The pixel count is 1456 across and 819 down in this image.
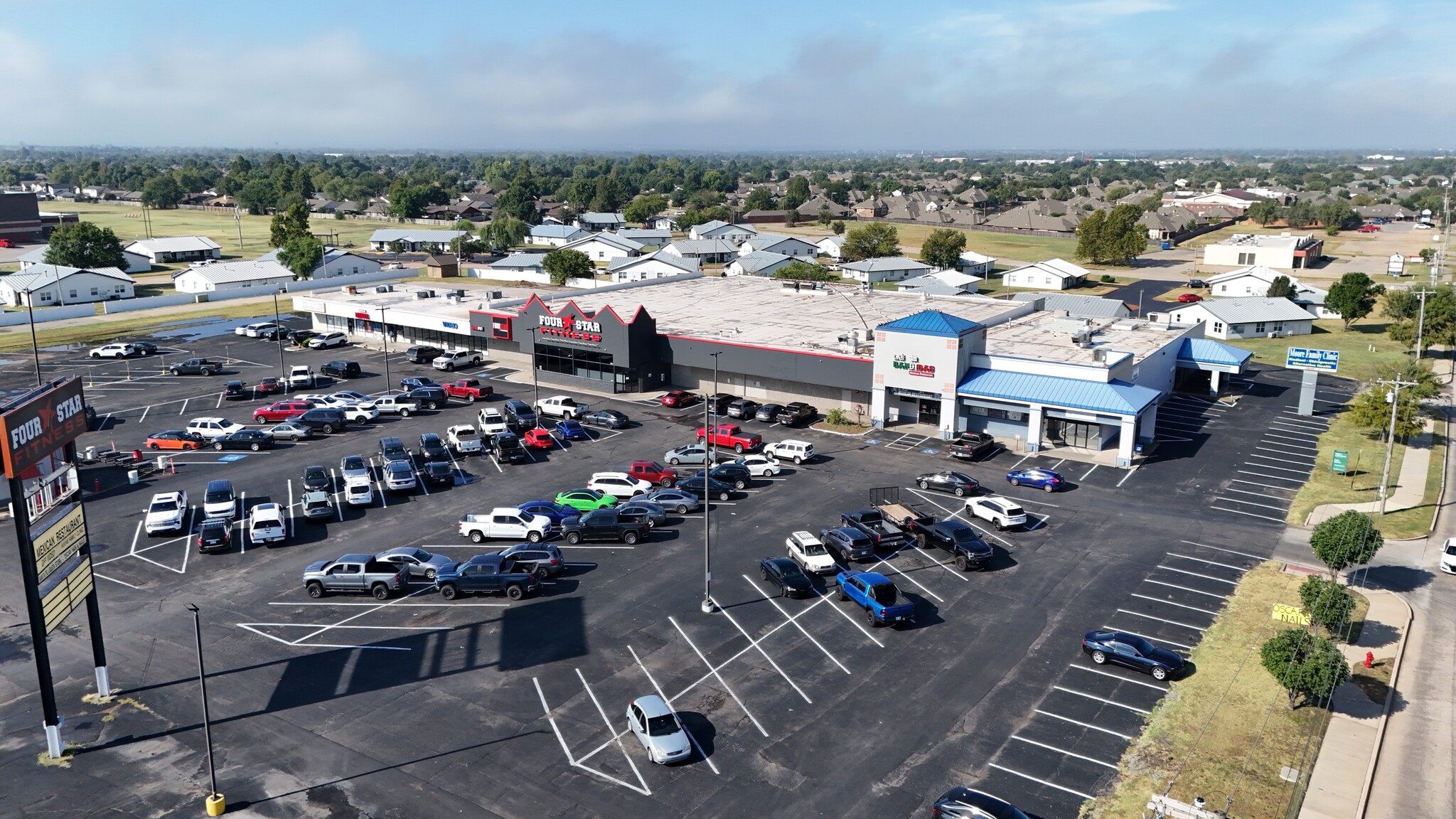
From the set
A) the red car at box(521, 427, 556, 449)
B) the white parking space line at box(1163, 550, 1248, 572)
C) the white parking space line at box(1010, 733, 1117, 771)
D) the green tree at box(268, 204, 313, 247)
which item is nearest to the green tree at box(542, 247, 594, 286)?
the green tree at box(268, 204, 313, 247)

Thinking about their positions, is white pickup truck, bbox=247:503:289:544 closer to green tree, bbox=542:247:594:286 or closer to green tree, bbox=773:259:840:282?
green tree, bbox=773:259:840:282

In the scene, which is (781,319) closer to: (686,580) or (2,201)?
(686,580)

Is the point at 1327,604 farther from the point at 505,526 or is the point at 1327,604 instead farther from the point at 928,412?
the point at 505,526

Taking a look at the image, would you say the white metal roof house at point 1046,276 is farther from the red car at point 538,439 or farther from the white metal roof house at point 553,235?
the red car at point 538,439

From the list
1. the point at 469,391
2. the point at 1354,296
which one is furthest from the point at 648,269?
the point at 1354,296

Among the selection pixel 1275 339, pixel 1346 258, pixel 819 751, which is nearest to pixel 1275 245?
pixel 1346 258
